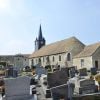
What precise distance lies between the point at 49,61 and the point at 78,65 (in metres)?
15.3

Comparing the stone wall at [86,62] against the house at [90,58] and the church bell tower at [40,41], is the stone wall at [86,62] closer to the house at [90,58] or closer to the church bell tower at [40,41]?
the house at [90,58]

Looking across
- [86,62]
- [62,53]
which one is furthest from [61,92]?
[62,53]

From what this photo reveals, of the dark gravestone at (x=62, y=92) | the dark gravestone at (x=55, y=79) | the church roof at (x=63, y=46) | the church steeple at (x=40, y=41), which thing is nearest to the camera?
the dark gravestone at (x=62, y=92)

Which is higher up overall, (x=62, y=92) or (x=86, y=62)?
(x=86, y=62)

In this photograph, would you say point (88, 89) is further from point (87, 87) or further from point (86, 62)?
point (86, 62)

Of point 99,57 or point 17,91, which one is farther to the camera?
point 99,57

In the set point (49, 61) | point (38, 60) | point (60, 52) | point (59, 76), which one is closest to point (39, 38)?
point (38, 60)

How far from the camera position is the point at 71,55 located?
52.8 m

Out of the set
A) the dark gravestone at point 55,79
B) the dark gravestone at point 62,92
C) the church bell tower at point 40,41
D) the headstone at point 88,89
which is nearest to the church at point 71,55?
the church bell tower at point 40,41

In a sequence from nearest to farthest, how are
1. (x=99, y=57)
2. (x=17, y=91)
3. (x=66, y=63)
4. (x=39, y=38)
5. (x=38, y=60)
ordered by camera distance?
(x=17, y=91) → (x=99, y=57) → (x=66, y=63) → (x=38, y=60) → (x=39, y=38)

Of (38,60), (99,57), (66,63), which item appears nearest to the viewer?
(99,57)

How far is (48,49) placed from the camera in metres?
66.9

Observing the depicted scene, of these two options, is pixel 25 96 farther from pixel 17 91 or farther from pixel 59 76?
pixel 59 76

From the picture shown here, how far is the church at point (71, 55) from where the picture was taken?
45.2m
